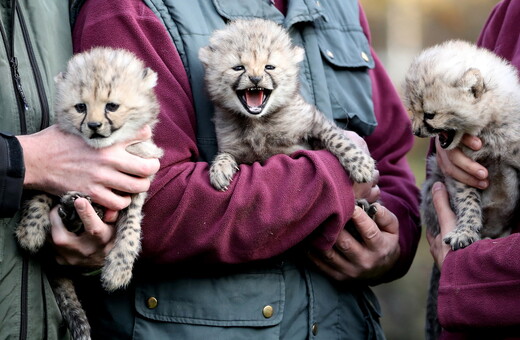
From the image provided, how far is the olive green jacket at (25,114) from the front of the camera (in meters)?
2.81

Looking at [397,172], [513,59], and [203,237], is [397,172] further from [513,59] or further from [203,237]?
[203,237]

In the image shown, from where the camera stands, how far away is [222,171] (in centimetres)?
315

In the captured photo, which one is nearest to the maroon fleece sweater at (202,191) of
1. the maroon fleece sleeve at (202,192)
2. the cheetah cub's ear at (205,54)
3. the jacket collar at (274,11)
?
the maroon fleece sleeve at (202,192)

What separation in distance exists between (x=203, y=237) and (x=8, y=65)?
976 millimetres

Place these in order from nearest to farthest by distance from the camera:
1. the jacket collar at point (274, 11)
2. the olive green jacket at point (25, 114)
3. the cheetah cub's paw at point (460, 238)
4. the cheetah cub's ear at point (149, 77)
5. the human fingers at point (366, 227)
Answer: the olive green jacket at point (25, 114), the cheetah cub's ear at point (149, 77), the cheetah cub's paw at point (460, 238), the human fingers at point (366, 227), the jacket collar at point (274, 11)

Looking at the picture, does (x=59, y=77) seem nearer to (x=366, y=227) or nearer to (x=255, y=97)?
(x=255, y=97)

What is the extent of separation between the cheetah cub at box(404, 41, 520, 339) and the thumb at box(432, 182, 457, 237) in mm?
35

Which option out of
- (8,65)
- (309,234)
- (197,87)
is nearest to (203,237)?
(309,234)

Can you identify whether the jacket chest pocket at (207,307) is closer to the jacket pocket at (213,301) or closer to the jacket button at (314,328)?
the jacket pocket at (213,301)

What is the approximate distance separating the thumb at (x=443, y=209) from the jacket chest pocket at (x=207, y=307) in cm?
87

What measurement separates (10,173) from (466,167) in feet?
6.41

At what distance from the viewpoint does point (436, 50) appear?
146 inches

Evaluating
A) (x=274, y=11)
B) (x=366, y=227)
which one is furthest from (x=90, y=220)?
(x=274, y=11)

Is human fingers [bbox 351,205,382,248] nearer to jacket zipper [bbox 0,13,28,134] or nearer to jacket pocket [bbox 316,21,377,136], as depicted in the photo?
jacket pocket [bbox 316,21,377,136]
